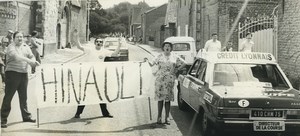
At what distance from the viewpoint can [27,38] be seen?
4.23 m

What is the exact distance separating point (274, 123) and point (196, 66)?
187 centimetres

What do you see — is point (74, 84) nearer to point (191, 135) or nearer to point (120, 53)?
point (120, 53)

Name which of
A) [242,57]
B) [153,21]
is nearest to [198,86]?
[242,57]

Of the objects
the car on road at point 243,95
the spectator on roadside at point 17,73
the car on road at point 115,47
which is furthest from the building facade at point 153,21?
the spectator on roadside at point 17,73

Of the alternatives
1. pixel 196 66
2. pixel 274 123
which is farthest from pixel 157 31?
pixel 274 123

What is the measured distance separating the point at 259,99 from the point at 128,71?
1.67 m

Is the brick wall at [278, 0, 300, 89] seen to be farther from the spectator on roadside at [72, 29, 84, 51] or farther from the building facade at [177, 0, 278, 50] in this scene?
the spectator on roadside at [72, 29, 84, 51]

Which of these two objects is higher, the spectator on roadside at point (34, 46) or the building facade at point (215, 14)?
the building facade at point (215, 14)

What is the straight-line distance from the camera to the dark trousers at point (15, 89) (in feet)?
14.0

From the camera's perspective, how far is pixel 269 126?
374 centimetres

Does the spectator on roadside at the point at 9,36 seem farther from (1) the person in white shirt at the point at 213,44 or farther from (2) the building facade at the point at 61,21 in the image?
(1) the person in white shirt at the point at 213,44

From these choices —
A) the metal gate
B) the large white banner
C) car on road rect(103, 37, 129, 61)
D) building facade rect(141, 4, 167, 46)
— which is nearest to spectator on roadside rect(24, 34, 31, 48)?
the large white banner

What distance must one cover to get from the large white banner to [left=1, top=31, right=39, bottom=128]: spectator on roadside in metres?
0.17

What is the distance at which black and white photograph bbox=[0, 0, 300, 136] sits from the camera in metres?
3.97
